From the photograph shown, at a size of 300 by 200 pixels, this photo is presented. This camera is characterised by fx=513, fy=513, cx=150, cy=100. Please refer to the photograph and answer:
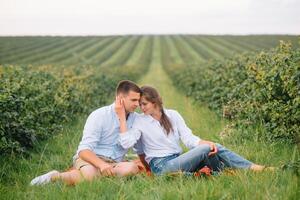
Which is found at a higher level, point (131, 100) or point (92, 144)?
point (131, 100)

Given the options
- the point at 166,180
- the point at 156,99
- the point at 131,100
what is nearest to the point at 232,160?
the point at 166,180

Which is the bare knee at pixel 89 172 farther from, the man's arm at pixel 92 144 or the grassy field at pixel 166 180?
the grassy field at pixel 166 180

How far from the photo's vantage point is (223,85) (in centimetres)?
1182

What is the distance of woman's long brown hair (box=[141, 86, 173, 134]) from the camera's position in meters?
6.27

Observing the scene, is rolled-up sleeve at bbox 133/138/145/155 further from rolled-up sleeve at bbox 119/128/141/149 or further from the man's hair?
the man's hair

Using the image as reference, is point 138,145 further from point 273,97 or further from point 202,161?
point 273,97

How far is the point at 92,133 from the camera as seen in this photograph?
6.40 metres

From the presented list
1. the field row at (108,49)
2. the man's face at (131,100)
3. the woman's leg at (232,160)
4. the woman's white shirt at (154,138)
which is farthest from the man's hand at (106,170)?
the field row at (108,49)

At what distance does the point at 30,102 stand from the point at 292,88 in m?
4.45

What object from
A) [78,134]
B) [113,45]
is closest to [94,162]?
[78,134]

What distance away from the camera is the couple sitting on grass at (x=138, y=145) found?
6016mm

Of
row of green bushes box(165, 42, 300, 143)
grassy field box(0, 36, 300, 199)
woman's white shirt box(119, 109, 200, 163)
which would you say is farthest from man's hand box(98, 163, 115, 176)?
row of green bushes box(165, 42, 300, 143)

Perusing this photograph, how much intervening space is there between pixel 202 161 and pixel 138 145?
90 cm

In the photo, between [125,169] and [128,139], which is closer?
[125,169]
